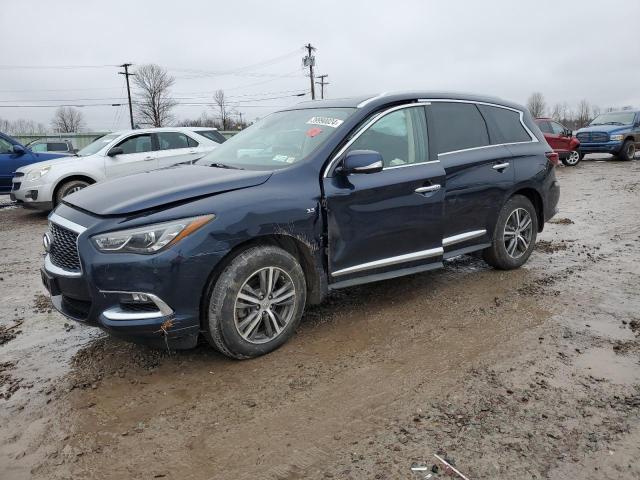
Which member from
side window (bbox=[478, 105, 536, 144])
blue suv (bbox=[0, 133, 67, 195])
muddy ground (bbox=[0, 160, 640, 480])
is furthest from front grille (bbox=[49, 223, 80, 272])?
blue suv (bbox=[0, 133, 67, 195])

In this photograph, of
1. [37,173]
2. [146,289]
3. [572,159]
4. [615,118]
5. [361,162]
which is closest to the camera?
[146,289]

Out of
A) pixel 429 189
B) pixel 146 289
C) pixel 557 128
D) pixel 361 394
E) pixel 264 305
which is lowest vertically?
pixel 361 394

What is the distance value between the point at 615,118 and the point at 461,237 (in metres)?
19.5

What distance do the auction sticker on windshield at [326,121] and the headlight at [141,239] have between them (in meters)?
1.58

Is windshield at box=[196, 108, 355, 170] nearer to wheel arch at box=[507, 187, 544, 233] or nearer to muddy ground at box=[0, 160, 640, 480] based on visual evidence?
muddy ground at box=[0, 160, 640, 480]

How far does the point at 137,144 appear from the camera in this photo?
10.1 m

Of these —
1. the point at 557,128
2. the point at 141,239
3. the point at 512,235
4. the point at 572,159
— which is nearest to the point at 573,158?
the point at 572,159

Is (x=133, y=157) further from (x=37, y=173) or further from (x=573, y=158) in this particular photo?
(x=573, y=158)

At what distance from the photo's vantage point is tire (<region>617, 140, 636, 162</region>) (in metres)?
19.6

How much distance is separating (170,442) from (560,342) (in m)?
2.77

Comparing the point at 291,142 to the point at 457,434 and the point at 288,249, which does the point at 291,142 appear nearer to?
the point at 288,249

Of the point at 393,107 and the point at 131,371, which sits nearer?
the point at 131,371

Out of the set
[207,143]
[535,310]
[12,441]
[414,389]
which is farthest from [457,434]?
[207,143]

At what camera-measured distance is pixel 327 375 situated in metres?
3.26
